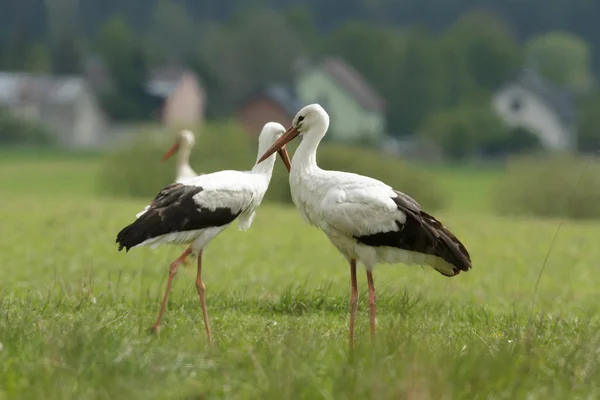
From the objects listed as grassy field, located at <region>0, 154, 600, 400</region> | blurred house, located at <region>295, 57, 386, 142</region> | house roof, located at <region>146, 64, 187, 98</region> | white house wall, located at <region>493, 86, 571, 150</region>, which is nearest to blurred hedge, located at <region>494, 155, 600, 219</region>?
grassy field, located at <region>0, 154, 600, 400</region>

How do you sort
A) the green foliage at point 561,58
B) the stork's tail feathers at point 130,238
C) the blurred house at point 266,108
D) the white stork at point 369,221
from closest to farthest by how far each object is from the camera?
the white stork at point 369,221 < the stork's tail feathers at point 130,238 < the blurred house at point 266,108 < the green foliage at point 561,58

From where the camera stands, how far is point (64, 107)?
277 feet

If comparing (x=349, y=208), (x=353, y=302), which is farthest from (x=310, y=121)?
(x=353, y=302)

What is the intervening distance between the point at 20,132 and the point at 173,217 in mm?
64785

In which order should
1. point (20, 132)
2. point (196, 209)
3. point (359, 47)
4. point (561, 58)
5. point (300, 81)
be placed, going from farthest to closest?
point (561, 58) → point (359, 47) → point (300, 81) → point (20, 132) → point (196, 209)

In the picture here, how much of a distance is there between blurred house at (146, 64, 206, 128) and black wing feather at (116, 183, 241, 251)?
72613 mm

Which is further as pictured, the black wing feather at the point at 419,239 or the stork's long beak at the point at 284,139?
the stork's long beak at the point at 284,139

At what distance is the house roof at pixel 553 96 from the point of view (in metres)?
89.8

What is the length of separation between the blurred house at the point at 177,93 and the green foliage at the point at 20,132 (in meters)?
11.9

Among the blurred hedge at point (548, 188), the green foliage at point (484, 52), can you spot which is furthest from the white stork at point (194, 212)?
the green foliage at point (484, 52)

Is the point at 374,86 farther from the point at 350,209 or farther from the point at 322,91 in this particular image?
the point at 350,209

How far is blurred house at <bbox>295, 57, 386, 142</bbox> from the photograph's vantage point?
8812 cm

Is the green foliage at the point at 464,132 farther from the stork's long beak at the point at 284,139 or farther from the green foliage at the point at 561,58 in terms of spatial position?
the stork's long beak at the point at 284,139

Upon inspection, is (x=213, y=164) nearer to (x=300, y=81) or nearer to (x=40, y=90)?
(x=40, y=90)
